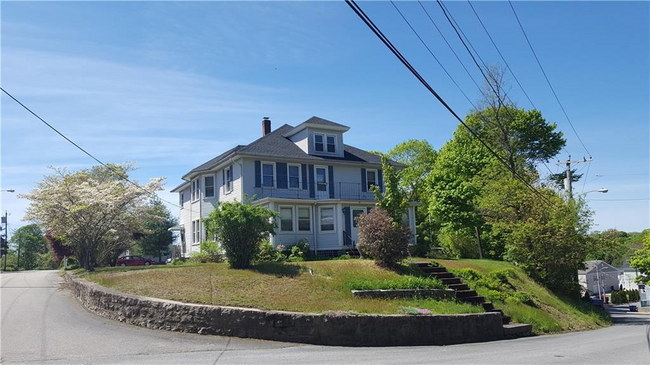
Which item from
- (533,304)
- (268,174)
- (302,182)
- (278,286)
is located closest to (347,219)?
(302,182)

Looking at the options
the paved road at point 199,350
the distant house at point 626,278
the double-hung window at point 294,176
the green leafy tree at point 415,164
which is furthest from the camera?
the distant house at point 626,278

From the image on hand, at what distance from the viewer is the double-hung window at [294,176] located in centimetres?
3042

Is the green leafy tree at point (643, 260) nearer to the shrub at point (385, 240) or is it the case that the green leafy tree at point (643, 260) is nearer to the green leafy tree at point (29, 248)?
the shrub at point (385, 240)

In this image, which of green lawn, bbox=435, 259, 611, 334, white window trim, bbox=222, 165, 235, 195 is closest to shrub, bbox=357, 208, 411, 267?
green lawn, bbox=435, 259, 611, 334

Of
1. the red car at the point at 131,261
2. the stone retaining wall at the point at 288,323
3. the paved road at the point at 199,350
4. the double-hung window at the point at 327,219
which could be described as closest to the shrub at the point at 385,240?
the stone retaining wall at the point at 288,323

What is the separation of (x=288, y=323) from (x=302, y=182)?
18.2 meters

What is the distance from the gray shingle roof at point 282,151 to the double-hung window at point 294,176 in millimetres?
769

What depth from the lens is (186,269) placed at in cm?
1912

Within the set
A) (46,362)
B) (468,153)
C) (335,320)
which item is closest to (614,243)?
(468,153)

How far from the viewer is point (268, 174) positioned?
2983cm

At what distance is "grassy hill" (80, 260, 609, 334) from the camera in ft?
48.6

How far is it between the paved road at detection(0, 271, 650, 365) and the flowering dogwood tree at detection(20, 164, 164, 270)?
38.3 ft

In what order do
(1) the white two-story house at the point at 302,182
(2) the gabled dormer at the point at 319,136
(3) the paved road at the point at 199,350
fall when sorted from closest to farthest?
(3) the paved road at the point at 199,350 < (1) the white two-story house at the point at 302,182 < (2) the gabled dormer at the point at 319,136

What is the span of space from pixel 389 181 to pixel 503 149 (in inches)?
963
